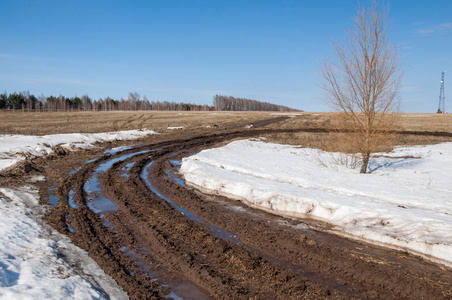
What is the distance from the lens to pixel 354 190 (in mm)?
11023

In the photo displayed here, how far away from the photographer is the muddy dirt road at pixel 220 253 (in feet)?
17.9

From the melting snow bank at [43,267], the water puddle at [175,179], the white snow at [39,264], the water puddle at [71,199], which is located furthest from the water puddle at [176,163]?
the melting snow bank at [43,267]

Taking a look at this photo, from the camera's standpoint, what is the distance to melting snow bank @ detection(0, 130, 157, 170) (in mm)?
18094

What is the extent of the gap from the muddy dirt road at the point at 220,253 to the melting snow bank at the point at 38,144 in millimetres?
8632

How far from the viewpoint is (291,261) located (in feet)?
21.3

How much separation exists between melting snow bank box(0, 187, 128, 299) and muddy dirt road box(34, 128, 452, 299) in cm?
28

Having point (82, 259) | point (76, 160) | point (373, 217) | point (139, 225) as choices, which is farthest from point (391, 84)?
point (76, 160)

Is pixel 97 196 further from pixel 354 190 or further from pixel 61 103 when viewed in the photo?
pixel 61 103

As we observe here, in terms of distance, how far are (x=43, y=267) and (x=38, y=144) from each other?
18.2 m

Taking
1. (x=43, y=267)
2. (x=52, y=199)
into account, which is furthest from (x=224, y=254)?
(x=52, y=199)

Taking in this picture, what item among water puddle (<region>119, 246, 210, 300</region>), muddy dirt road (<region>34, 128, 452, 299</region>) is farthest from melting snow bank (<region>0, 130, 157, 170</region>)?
water puddle (<region>119, 246, 210, 300</region>)

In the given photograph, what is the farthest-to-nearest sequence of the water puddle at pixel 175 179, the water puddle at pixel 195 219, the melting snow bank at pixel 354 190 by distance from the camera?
the water puddle at pixel 175 179 → the water puddle at pixel 195 219 → the melting snow bank at pixel 354 190

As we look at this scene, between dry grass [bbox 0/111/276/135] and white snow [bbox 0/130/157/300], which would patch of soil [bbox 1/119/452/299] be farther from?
dry grass [bbox 0/111/276/135]

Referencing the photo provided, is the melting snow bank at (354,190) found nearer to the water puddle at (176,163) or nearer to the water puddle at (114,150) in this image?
the water puddle at (176,163)
